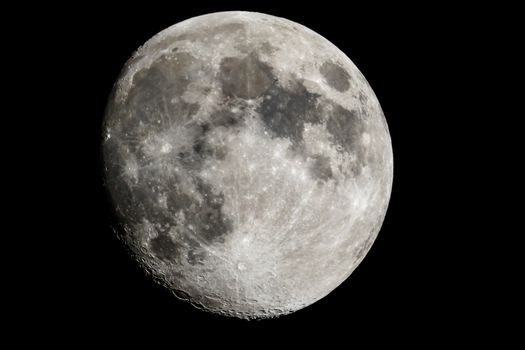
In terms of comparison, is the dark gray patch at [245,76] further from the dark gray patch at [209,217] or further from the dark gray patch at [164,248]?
the dark gray patch at [164,248]

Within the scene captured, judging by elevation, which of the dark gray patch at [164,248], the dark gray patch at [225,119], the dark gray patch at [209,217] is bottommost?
the dark gray patch at [164,248]

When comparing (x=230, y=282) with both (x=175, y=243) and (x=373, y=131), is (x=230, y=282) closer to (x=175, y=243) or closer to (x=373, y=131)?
(x=175, y=243)

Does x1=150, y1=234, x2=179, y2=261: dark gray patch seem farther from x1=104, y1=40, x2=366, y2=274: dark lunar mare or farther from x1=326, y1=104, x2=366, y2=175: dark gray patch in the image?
x1=326, y1=104, x2=366, y2=175: dark gray patch

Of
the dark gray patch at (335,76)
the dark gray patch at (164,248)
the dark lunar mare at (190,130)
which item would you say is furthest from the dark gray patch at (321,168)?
the dark gray patch at (164,248)

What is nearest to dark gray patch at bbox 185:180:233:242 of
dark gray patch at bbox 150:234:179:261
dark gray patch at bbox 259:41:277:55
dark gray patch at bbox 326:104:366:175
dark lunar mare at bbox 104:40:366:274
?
dark lunar mare at bbox 104:40:366:274

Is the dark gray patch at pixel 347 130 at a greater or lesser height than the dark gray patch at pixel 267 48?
lesser

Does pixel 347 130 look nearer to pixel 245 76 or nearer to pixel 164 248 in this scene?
pixel 245 76

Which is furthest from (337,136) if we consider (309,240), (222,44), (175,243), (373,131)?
(175,243)
